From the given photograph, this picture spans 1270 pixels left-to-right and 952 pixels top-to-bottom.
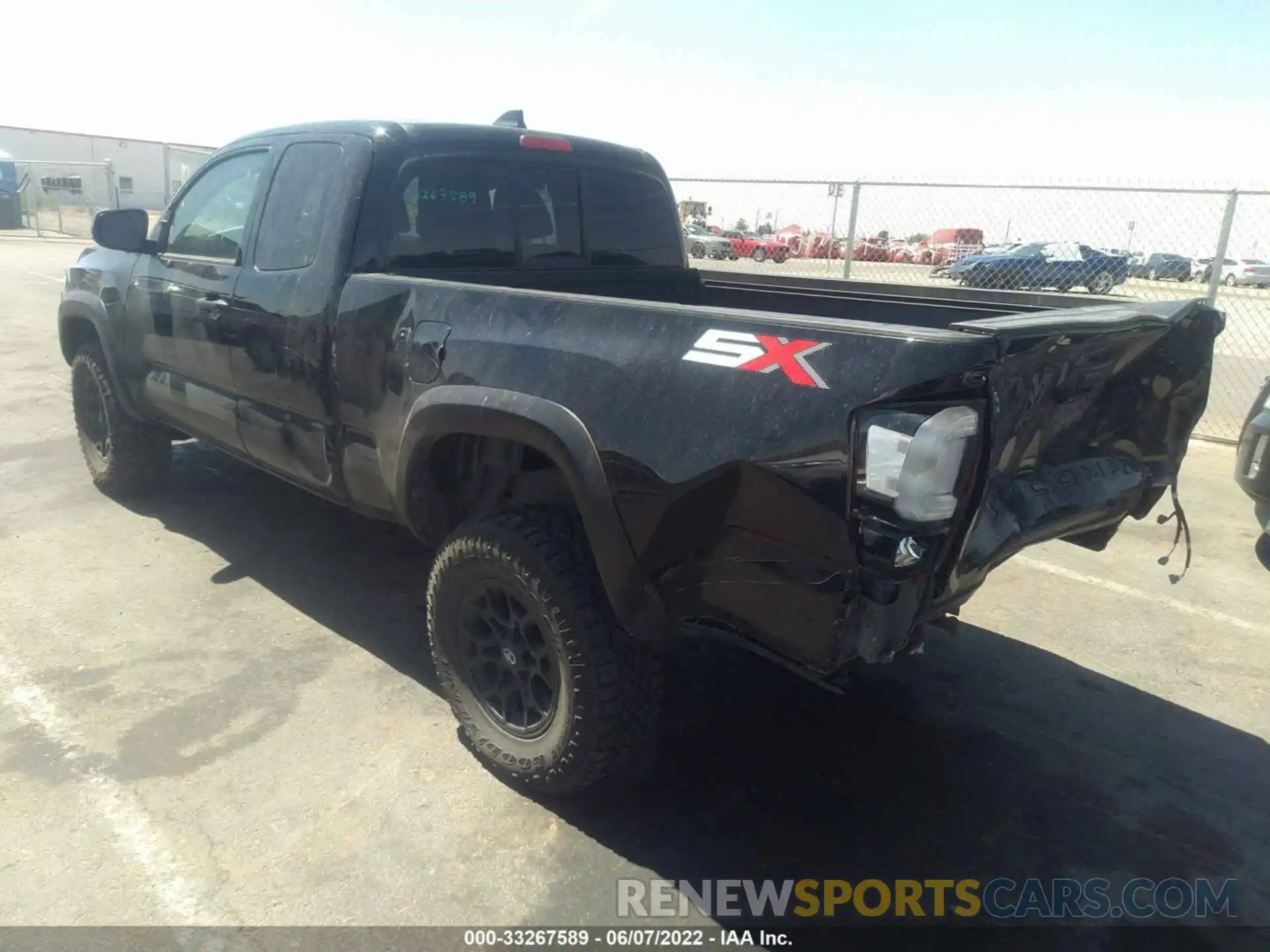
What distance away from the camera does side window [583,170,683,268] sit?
4.07 m

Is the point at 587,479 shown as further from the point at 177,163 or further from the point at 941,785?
the point at 177,163

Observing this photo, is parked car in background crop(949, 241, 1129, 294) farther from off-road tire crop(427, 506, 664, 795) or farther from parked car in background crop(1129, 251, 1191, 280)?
off-road tire crop(427, 506, 664, 795)

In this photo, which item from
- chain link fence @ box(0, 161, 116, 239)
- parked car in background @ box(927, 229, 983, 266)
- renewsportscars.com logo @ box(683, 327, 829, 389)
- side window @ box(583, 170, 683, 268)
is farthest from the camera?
chain link fence @ box(0, 161, 116, 239)

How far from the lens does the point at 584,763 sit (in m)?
2.60

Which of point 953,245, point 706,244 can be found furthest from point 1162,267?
point 706,244

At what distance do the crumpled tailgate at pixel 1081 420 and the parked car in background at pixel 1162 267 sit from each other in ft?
22.4

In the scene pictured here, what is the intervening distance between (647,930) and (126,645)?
250 cm

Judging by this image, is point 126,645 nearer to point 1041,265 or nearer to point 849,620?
point 849,620

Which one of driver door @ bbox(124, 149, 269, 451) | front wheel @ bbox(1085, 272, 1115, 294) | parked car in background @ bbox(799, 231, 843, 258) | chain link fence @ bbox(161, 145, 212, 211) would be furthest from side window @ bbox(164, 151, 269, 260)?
chain link fence @ bbox(161, 145, 212, 211)

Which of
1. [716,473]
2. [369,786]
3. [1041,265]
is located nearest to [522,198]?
[716,473]

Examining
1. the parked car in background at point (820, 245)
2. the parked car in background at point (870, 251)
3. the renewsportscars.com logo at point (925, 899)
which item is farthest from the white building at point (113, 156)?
the renewsportscars.com logo at point (925, 899)

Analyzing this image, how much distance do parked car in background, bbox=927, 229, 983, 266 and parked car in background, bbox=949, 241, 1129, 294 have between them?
79 mm

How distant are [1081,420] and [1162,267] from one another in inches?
303

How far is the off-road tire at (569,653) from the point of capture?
8.23ft
